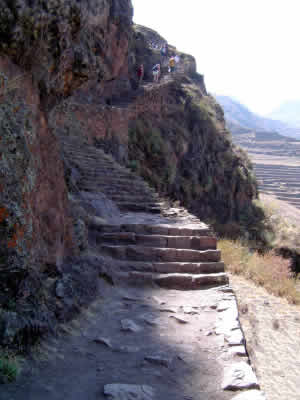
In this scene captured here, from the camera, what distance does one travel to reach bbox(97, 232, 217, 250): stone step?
554cm

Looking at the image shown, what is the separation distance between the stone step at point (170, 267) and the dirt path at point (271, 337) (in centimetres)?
94

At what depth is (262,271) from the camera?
25.0 ft

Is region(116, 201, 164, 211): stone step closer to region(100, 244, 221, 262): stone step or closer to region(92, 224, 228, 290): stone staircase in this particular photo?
region(92, 224, 228, 290): stone staircase

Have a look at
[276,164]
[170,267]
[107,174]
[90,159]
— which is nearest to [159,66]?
[90,159]

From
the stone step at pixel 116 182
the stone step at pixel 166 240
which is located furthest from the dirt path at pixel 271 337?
the stone step at pixel 116 182

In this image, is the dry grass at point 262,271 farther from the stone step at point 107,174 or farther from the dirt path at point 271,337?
the stone step at point 107,174

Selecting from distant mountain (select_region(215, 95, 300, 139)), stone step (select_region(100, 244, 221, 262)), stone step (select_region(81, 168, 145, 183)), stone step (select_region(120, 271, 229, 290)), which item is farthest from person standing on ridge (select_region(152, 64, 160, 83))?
distant mountain (select_region(215, 95, 300, 139))

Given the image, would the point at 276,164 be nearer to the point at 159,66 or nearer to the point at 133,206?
the point at 159,66

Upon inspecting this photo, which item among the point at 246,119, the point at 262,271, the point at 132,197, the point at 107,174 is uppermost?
the point at 246,119

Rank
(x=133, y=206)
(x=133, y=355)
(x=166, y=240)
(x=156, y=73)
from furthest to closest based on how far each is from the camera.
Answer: (x=156, y=73), (x=133, y=206), (x=166, y=240), (x=133, y=355)

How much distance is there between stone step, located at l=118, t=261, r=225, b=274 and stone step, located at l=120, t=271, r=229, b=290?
0.56 feet

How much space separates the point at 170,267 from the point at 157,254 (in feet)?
1.02

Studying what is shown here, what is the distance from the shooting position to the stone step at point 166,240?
18.2ft

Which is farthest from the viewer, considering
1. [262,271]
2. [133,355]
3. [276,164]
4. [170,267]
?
[276,164]
